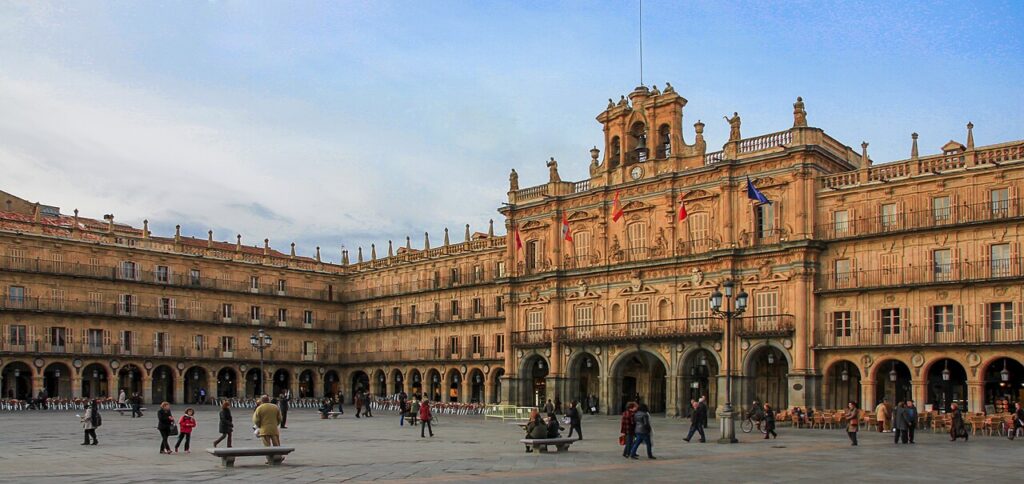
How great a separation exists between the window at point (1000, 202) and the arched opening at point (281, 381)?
171 ft

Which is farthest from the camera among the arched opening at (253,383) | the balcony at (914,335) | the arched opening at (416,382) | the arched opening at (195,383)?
the arched opening at (253,383)

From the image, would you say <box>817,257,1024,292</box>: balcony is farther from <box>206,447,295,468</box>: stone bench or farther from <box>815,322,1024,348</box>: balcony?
<box>206,447,295,468</box>: stone bench

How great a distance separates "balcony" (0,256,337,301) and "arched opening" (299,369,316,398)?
592 cm

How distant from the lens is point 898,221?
4631cm

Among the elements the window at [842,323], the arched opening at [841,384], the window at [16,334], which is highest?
the window at [842,323]

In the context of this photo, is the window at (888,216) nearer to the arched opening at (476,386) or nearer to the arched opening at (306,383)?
the arched opening at (476,386)

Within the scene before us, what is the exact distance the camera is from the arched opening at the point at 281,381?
78.2m

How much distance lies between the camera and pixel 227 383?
3036 inches

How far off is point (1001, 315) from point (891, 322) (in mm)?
4864

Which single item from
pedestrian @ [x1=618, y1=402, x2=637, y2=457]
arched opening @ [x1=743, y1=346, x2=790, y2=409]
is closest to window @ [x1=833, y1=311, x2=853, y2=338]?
arched opening @ [x1=743, y1=346, x2=790, y2=409]

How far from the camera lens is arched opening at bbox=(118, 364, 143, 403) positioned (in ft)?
232

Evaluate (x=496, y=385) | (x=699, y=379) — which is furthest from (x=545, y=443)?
(x=496, y=385)

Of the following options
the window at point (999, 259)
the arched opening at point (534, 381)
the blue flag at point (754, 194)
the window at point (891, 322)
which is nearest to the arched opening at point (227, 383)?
the arched opening at point (534, 381)

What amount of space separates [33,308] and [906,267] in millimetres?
51029
